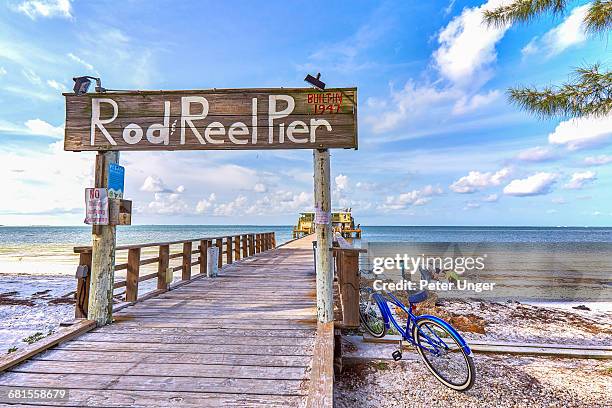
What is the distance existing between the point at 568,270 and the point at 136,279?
25702mm

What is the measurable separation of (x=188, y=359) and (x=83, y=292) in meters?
2.47

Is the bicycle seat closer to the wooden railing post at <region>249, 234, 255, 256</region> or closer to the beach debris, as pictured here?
the beach debris

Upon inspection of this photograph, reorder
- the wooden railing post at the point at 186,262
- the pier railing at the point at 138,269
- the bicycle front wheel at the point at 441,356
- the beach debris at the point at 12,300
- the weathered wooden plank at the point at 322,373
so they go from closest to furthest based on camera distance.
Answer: the weathered wooden plank at the point at 322,373
the bicycle front wheel at the point at 441,356
the pier railing at the point at 138,269
the wooden railing post at the point at 186,262
the beach debris at the point at 12,300

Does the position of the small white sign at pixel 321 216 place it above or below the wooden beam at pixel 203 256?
above

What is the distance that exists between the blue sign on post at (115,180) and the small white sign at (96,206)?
0.12 meters

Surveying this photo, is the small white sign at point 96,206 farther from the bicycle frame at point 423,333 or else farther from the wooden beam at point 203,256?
the wooden beam at point 203,256

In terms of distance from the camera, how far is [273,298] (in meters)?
6.57

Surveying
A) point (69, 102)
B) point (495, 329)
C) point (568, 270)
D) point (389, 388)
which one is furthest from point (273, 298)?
point (568, 270)

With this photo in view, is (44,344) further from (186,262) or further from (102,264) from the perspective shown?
(186,262)

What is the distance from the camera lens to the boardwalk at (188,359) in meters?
2.91

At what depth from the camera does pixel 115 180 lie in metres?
4.90

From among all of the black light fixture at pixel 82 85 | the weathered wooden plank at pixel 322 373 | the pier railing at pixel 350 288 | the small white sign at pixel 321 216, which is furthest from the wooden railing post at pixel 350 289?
the black light fixture at pixel 82 85

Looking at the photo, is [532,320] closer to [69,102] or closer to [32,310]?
[69,102]

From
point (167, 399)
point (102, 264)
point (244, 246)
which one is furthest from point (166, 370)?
point (244, 246)
